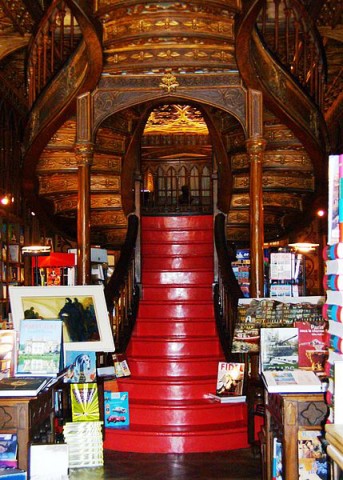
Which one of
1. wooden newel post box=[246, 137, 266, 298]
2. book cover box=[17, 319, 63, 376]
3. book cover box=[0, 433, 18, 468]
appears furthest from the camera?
wooden newel post box=[246, 137, 266, 298]

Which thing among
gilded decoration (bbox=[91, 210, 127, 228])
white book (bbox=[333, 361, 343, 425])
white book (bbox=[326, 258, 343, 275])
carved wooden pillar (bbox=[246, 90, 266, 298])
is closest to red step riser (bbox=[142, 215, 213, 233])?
gilded decoration (bbox=[91, 210, 127, 228])

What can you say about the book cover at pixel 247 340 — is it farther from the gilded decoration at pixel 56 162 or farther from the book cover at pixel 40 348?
the gilded decoration at pixel 56 162

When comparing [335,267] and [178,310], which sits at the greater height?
[335,267]

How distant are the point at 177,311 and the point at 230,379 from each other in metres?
1.92

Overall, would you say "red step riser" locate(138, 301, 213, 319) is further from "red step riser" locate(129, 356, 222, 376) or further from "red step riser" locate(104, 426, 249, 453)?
"red step riser" locate(104, 426, 249, 453)

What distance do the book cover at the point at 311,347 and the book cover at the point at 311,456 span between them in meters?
0.60

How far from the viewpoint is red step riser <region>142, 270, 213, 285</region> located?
29.3 feet

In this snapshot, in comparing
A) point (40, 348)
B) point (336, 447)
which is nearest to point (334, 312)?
point (336, 447)

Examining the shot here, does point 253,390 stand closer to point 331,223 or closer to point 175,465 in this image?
point 175,465

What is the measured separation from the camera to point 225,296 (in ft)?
25.3

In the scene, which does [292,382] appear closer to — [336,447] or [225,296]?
[336,447]

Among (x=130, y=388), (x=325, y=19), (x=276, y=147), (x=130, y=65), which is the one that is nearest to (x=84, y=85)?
(x=130, y=65)

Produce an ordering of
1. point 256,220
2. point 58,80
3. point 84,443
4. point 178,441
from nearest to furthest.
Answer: point 84,443 < point 178,441 < point 256,220 < point 58,80

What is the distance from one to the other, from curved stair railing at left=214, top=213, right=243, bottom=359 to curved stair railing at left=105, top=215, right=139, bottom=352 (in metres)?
0.94
